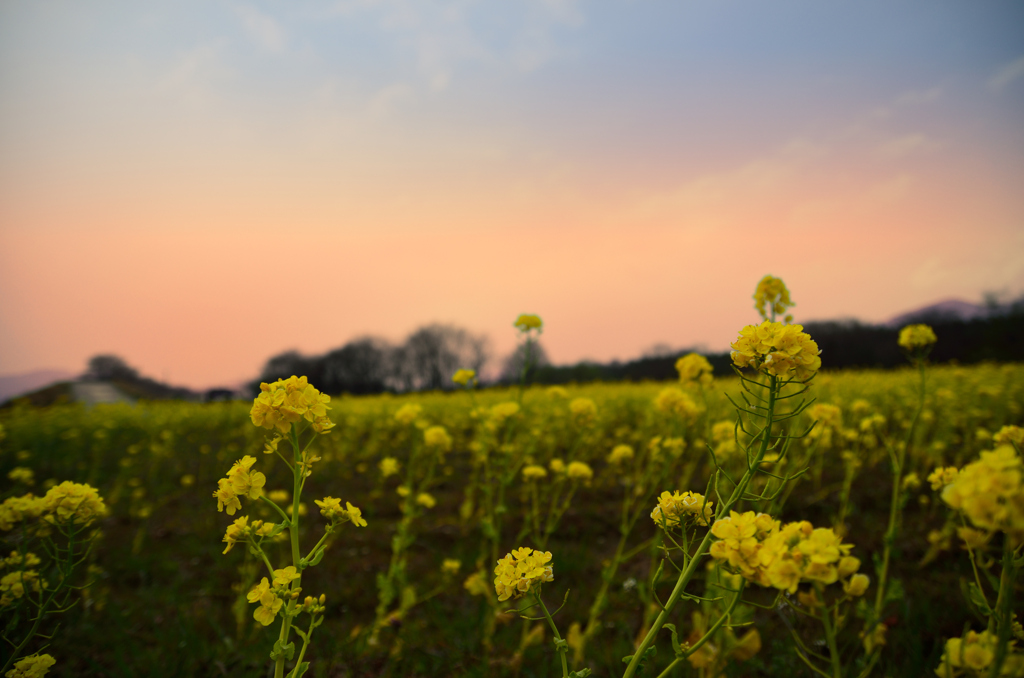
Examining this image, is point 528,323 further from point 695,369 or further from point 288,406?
point 288,406

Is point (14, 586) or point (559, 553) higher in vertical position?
point (14, 586)

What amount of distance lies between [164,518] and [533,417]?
4363mm

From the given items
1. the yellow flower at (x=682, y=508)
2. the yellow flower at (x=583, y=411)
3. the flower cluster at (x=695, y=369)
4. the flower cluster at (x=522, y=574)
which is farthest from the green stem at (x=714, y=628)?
the yellow flower at (x=583, y=411)

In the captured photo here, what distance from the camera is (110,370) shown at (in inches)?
1046

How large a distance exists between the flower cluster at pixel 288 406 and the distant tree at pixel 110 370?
108 feet

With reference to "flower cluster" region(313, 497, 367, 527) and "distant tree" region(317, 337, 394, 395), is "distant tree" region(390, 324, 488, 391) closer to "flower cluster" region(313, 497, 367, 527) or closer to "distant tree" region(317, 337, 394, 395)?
"distant tree" region(317, 337, 394, 395)

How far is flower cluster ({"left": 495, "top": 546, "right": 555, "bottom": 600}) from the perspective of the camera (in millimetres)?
1046

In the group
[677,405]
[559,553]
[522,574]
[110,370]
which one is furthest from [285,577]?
[110,370]

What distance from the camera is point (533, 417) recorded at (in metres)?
6.41

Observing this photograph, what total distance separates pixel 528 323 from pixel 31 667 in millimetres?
2300

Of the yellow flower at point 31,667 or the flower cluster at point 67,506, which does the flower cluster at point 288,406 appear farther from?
the yellow flower at point 31,667

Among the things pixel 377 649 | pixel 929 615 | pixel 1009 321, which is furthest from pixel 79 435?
pixel 1009 321

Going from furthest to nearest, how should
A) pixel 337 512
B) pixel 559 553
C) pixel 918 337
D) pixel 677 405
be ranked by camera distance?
pixel 559 553
pixel 677 405
pixel 918 337
pixel 337 512

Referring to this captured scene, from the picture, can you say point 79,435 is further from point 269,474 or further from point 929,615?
point 929,615
